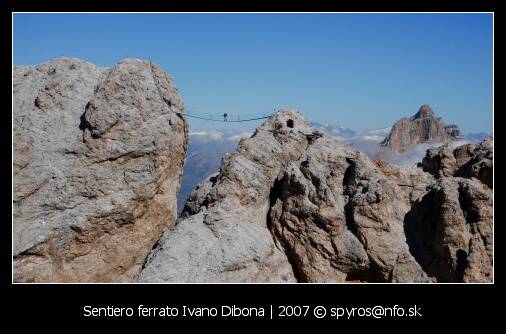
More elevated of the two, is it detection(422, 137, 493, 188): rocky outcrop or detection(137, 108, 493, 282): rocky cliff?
detection(422, 137, 493, 188): rocky outcrop

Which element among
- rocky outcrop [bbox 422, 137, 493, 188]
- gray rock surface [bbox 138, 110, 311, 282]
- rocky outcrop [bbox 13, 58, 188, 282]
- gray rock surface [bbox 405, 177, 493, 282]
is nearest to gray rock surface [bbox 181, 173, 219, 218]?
rocky outcrop [bbox 13, 58, 188, 282]

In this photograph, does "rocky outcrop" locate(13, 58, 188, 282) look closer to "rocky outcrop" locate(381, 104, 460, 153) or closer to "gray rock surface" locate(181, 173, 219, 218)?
"gray rock surface" locate(181, 173, 219, 218)

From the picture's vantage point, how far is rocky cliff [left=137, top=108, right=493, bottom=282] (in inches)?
717

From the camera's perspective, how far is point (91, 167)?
20297mm

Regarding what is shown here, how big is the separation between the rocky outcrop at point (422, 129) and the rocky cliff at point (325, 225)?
3148 centimetres

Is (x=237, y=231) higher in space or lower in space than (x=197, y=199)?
lower

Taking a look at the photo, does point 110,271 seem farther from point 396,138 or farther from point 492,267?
point 396,138

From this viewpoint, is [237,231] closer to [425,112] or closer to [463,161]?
[463,161]

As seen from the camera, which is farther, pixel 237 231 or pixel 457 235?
pixel 237 231

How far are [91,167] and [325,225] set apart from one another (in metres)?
10.2

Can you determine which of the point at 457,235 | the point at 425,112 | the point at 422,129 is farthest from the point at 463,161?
the point at 425,112

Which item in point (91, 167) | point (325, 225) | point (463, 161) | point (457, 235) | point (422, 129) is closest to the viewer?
point (457, 235)

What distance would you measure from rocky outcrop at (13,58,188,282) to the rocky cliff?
6.00 ft

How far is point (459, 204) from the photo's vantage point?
1873 cm
